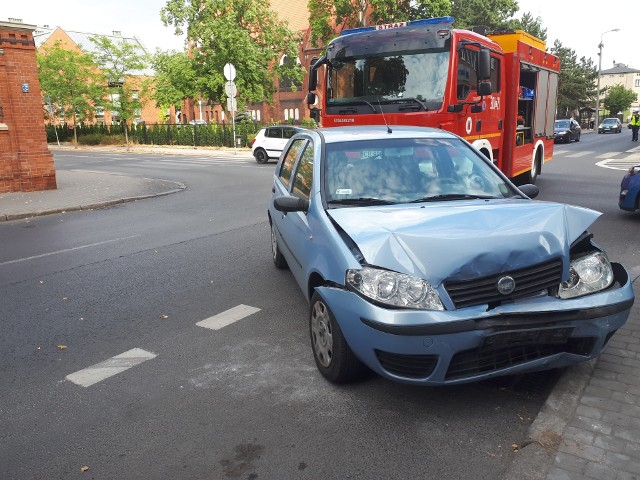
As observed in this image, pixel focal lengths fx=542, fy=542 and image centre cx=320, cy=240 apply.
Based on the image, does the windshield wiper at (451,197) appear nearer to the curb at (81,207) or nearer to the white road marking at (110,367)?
the white road marking at (110,367)

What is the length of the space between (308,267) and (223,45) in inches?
1478

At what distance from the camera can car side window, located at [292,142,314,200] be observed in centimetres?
452

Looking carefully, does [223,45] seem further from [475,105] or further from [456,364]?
[456,364]

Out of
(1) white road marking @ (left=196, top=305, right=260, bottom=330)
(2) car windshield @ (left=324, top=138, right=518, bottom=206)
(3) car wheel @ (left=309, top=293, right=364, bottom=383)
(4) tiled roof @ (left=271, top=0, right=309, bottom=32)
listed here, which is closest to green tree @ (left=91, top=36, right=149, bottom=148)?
(4) tiled roof @ (left=271, top=0, right=309, bottom=32)

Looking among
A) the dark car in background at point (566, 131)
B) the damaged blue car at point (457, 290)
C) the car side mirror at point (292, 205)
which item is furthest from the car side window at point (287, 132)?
the damaged blue car at point (457, 290)

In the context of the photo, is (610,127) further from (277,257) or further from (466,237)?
(466,237)

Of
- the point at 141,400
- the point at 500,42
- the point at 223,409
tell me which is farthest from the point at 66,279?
the point at 500,42

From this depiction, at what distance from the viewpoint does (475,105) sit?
9180 mm

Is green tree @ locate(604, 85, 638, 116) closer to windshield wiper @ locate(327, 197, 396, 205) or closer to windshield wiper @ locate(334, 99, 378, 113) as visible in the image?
windshield wiper @ locate(334, 99, 378, 113)

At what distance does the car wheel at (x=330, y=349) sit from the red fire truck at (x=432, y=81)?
5613 millimetres

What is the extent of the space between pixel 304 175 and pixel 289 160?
105 centimetres

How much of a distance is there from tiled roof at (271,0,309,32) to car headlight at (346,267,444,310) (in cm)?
6252

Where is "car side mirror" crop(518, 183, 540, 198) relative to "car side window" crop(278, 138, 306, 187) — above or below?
below

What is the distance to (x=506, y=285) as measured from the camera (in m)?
3.06
